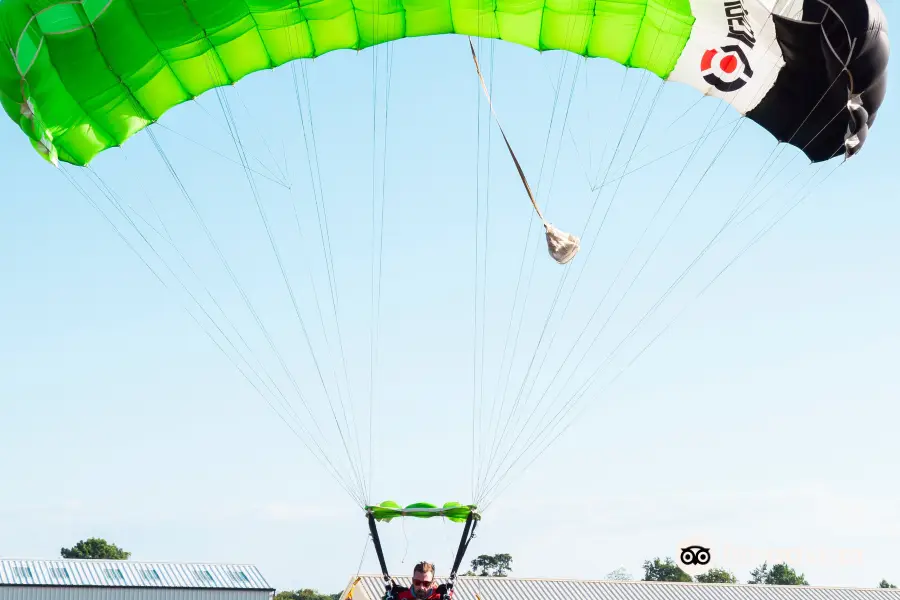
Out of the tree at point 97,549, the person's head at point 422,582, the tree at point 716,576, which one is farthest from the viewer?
the tree at point 97,549

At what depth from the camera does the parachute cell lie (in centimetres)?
1188

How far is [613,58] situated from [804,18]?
6.51ft

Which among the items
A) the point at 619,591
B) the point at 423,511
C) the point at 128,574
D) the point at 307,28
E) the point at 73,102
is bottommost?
the point at 423,511

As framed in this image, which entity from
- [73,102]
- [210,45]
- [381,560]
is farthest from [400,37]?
[381,560]

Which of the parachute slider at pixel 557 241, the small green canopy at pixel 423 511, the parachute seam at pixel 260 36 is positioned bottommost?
the small green canopy at pixel 423 511

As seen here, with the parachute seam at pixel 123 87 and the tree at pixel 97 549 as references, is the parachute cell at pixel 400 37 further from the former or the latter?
the tree at pixel 97 549

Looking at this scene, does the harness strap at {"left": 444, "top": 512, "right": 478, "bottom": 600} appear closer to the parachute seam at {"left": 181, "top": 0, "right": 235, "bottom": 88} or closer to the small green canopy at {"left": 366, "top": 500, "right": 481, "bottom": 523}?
the small green canopy at {"left": 366, "top": 500, "right": 481, "bottom": 523}

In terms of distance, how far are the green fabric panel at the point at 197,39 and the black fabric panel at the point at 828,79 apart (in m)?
1.13

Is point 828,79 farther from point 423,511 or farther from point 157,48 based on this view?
point 157,48

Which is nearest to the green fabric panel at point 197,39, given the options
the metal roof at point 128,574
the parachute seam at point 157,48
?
the parachute seam at point 157,48

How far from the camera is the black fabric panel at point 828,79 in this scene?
38.7ft

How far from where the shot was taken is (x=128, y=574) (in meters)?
32.3

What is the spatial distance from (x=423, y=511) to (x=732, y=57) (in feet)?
18.5

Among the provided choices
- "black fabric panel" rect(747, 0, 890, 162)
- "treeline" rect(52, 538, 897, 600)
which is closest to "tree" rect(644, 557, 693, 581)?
"treeline" rect(52, 538, 897, 600)
